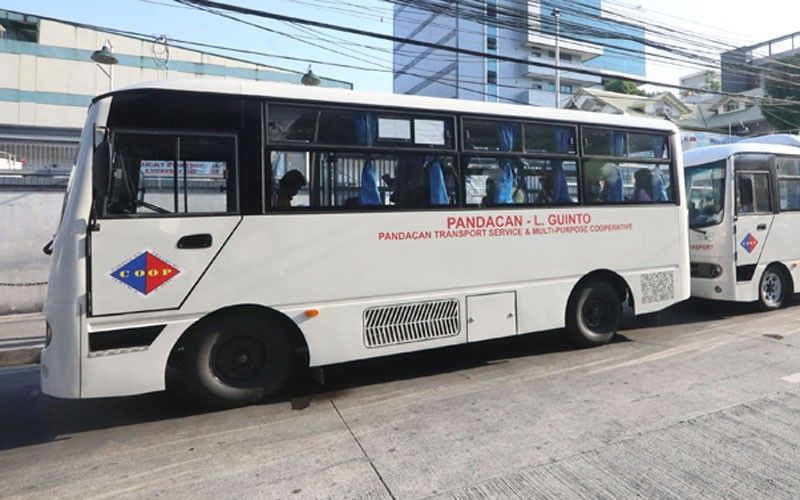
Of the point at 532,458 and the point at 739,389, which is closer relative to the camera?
the point at 532,458

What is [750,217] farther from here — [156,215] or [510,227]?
[156,215]

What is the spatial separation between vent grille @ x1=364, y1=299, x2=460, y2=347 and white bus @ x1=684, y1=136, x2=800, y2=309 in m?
5.41

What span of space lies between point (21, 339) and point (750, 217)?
11.8 m

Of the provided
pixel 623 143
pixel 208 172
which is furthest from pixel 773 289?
pixel 208 172

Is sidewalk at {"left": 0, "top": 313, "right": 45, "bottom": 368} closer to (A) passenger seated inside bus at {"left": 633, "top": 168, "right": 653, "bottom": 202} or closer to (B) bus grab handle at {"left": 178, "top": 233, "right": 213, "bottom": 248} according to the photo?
(B) bus grab handle at {"left": 178, "top": 233, "right": 213, "bottom": 248}

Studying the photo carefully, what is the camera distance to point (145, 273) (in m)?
4.19

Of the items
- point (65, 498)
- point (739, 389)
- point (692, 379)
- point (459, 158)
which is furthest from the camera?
point (459, 158)

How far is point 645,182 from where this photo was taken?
22.2 feet

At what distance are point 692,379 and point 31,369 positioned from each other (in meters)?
7.93

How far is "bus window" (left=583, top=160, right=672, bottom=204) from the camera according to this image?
20.7 feet

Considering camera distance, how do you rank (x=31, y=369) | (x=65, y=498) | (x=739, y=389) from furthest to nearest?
(x=31, y=369), (x=739, y=389), (x=65, y=498)


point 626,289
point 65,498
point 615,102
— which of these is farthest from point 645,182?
point 615,102

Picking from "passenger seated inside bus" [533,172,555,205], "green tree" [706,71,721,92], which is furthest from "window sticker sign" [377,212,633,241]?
"green tree" [706,71,721,92]

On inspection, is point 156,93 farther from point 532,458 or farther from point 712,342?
point 712,342
